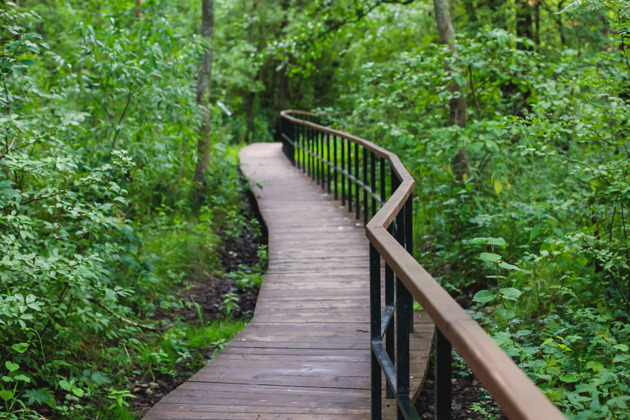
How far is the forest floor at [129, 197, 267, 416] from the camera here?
14.6ft

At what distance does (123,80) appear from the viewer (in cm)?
611

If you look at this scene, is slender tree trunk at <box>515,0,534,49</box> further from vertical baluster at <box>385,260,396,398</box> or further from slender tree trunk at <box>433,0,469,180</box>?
vertical baluster at <box>385,260,396,398</box>

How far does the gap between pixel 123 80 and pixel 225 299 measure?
8.62ft

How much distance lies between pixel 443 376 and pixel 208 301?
5.23m

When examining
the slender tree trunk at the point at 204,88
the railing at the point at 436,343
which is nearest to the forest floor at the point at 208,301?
the slender tree trunk at the point at 204,88

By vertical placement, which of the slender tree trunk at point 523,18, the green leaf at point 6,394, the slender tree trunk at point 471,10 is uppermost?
the slender tree trunk at point 471,10

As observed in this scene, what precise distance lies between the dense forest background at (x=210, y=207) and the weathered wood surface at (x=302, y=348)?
54 cm

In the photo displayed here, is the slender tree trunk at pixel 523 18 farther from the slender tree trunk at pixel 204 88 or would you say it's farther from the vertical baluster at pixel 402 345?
the vertical baluster at pixel 402 345

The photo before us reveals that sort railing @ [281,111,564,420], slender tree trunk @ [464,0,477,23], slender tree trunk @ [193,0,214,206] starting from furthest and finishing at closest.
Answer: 1. slender tree trunk @ [464,0,477,23]
2. slender tree trunk @ [193,0,214,206]
3. railing @ [281,111,564,420]

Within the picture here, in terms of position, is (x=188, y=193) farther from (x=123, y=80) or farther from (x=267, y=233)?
(x=123, y=80)

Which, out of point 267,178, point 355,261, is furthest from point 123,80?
point 267,178

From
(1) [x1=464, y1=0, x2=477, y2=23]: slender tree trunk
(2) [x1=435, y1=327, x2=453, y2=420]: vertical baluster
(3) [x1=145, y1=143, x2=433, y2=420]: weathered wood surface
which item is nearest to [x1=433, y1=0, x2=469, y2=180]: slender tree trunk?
(3) [x1=145, y1=143, x2=433, y2=420]: weathered wood surface

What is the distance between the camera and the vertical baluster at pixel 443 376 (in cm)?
177

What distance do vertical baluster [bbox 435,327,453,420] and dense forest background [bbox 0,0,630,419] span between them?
3.43ft
